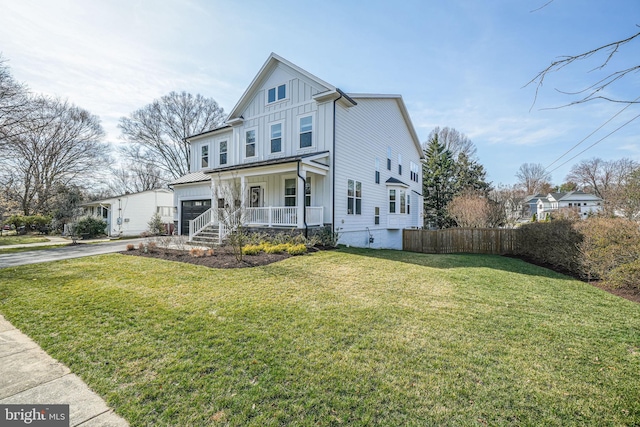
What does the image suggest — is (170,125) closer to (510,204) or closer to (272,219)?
(272,219)

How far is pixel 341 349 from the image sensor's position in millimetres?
3330

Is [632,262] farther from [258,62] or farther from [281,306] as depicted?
[258,62]

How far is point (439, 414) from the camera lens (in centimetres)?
228

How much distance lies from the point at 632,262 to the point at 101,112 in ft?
133

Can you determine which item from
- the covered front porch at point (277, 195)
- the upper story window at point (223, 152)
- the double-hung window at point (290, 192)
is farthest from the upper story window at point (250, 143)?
the double-hung window at point (290, 192)

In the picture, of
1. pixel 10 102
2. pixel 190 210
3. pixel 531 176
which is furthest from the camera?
pixel 531 176

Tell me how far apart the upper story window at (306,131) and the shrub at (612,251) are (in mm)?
10981

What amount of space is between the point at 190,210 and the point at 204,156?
4020 mm

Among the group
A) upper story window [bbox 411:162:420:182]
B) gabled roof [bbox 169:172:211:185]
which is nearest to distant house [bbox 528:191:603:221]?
upper story window [bbox 411:162:420:182]

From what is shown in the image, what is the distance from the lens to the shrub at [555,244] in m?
8.76

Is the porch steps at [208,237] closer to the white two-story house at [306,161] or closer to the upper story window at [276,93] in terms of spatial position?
the white two-story house at [306,161]

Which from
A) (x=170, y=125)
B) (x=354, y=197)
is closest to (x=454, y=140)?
(x=354, y=197)

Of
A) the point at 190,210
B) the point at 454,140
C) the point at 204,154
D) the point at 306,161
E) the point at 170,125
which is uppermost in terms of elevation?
the point at 170,125

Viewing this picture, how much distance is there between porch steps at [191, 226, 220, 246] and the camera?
12.4 metres
